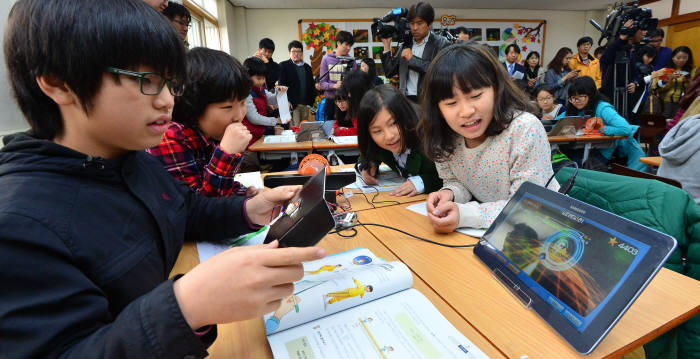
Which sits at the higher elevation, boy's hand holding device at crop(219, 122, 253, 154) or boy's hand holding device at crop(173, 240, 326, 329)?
boy's hand holding device at crop(219, 122, 253, 154)

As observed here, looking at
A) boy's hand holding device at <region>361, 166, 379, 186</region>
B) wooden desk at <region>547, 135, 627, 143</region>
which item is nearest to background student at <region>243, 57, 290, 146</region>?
boy's hand holding device at <region>361, 166, 379, 186</region>

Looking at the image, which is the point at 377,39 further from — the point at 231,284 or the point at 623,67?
the point at 231,284

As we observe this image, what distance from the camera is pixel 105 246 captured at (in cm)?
48

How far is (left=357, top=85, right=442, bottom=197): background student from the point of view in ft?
4.93

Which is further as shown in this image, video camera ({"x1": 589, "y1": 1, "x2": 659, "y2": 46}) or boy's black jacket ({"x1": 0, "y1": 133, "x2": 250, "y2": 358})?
video camera ({"x1": 589, "y1": 1, "x2": 659, "y2": 46})

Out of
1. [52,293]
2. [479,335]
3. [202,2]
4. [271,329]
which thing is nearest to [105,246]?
[52,293]

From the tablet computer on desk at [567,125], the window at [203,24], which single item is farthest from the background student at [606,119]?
the window at [203,24]

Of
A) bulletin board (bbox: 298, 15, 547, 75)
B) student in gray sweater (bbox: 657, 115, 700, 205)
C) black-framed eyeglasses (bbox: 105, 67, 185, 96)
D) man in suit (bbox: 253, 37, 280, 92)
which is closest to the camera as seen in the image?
black-framed eyeglasses (bbox: 105, 67, 185, 96)

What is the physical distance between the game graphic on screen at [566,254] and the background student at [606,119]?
112 inches

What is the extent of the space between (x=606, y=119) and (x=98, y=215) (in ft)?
13.0

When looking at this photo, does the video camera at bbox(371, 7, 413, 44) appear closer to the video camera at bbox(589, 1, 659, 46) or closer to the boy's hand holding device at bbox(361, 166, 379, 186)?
the boy's hand holding device at bbox(361, 166, 379, 186)

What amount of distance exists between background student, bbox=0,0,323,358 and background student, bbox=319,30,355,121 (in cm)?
373

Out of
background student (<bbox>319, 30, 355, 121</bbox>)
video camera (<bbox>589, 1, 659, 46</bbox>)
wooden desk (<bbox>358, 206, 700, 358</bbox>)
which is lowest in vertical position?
wooden desk (<bbox>358, 206, 700, 358</bbox>)

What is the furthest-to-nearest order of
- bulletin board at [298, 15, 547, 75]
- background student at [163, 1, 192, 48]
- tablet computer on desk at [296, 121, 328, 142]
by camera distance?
bulletin board at [298, 15, 547, 75] < tablet computer on desk at [296, 121, 328, 142] < background student at [163, 1, 192, 48]
